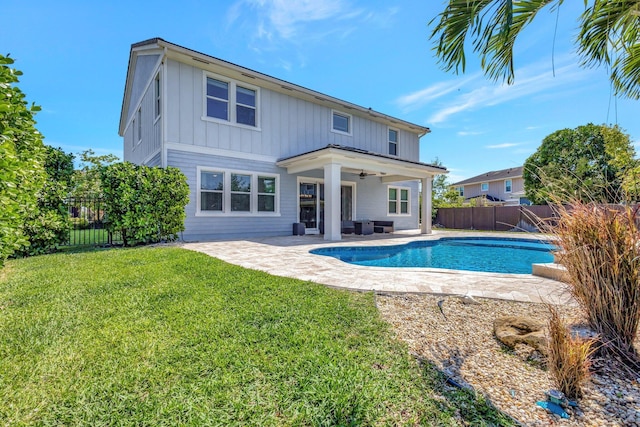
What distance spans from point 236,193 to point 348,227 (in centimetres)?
556

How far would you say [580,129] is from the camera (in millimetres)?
21531

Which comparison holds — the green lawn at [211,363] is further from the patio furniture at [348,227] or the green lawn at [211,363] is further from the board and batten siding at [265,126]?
the patio furniture at [348,227]

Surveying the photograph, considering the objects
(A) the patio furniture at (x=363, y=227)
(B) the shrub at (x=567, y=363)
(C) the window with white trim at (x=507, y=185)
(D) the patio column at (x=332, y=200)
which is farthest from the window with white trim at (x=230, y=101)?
(C) the window with white trim at (x=507, y=185)

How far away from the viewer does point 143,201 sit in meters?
8.11

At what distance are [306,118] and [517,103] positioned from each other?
816 cm

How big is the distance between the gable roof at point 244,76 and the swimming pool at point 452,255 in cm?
708

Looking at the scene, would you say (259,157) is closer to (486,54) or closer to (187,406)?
(486,54)

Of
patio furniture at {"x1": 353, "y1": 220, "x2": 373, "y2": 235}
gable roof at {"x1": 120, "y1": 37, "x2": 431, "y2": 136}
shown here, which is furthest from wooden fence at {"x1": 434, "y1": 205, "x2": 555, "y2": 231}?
patio furniture at {"x1": 353, "y1": 220, "x2": 373, "y2": 235}

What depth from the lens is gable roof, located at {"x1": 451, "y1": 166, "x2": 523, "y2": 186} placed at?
32.0 metres

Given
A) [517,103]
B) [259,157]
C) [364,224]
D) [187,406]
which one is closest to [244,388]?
[187,406]

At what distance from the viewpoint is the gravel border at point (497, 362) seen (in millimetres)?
1830

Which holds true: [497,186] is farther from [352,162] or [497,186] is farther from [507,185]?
[352,162]

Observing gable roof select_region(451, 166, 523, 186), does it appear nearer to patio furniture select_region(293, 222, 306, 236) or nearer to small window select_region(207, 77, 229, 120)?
patio furniture select_region(293, 222, 306, 236)

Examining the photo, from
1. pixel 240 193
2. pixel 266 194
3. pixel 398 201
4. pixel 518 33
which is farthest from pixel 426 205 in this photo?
pixel 518 33
